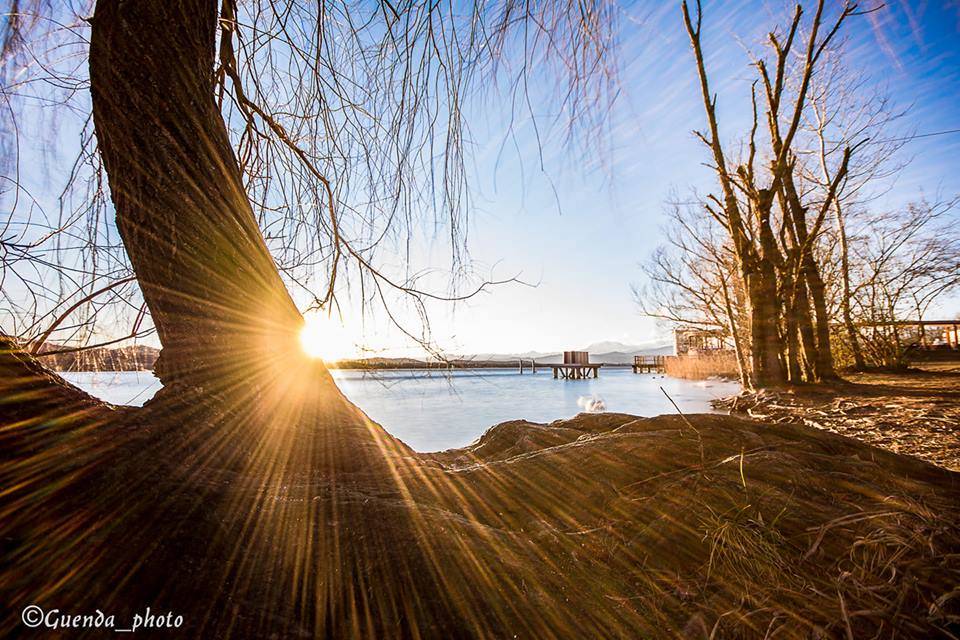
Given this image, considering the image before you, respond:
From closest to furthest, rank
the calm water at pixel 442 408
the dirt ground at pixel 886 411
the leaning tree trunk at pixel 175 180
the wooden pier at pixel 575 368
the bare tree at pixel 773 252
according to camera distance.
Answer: the leaning tree trunk at pixel 175 180
the calm water at pixel 442 408
the dirt ground at pixel 886 411
the bare tree at pixel 773 252
the wooden pier at pixel 575 368

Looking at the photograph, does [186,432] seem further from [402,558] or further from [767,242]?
[767,242]

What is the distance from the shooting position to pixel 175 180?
98 cm

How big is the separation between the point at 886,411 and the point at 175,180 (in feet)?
18.5

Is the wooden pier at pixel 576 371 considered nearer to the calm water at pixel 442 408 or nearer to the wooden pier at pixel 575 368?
the wooden pier at pixel 575 368

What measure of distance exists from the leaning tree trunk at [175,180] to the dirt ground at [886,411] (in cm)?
353

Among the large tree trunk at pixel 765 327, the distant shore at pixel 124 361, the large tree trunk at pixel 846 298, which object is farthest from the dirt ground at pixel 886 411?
the distant shore at pixel 124 361

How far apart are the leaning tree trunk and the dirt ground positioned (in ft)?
11.6

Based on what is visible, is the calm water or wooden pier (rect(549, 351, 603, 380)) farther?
wooden pier (rect(549, 351, 603, 380))

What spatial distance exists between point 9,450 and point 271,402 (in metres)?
0.60

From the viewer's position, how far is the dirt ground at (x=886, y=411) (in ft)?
9.21

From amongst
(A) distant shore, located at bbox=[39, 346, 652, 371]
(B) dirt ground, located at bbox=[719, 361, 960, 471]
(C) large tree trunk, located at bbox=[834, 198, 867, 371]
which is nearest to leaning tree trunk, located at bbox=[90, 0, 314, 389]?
(A) distant shore, located at bbox=[39, 346, 652, 371]

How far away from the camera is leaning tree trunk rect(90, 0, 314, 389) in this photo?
3.11 feet

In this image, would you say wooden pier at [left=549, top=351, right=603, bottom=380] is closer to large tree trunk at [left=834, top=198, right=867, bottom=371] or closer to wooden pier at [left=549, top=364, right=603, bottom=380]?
wooden pier at [left=549, top=364, right=603, bottom=380]

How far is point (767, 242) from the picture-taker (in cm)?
618
